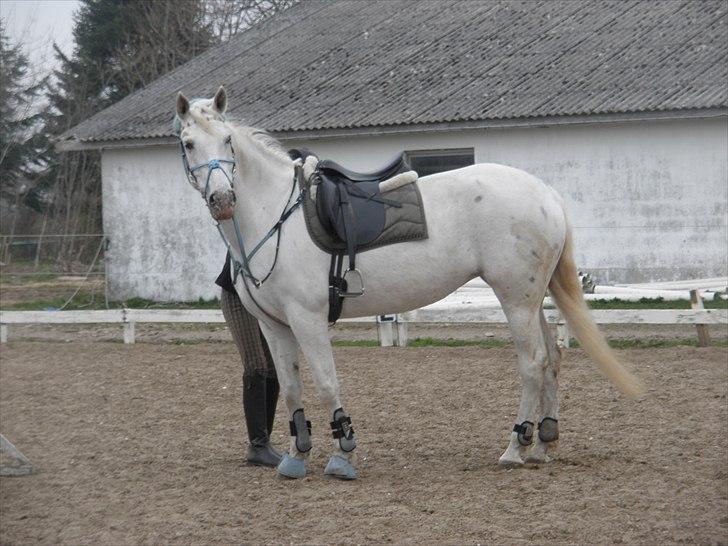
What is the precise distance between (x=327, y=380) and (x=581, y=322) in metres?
1.64

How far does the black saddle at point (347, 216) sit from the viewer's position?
6.41 metres

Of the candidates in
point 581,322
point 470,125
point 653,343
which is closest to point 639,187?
point 470,125

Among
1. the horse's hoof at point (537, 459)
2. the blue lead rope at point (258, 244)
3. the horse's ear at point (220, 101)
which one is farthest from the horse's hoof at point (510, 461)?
the horse's ear at point (220, 101)

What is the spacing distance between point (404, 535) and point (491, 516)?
0.51m

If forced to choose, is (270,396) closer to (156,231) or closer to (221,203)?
(221,203)

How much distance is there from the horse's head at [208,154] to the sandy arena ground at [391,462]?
5.60ft

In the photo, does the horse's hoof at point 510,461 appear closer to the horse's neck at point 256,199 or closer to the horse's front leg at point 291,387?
the horse's front leg at point 291,387

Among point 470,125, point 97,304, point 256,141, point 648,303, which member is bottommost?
point 648,303

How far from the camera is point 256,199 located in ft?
21.7

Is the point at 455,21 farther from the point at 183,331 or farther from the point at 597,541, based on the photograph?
the point at 597,541

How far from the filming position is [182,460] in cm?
722

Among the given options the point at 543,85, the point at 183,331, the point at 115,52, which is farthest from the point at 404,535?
the point at 115,52

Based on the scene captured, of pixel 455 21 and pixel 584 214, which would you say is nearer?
pixel 584 214

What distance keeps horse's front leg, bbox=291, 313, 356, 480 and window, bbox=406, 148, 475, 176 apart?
12.1 metres
